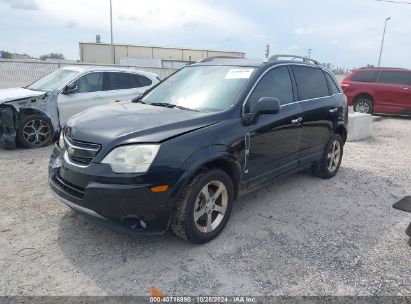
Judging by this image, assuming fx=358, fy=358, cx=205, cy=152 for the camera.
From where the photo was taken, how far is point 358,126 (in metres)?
9.09

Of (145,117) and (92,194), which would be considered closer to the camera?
(92,194)

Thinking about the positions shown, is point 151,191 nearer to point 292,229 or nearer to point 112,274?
point 112,274

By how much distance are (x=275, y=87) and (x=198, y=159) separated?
1703 mm

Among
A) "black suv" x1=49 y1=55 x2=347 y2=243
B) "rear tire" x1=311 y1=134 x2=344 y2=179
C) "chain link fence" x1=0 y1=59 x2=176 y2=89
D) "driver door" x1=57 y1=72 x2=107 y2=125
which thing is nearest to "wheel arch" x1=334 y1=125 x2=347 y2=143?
"rear tire" x1=311 y1=134 x2=344 y2=179

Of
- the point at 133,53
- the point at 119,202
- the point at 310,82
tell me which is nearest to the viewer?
the point at 119,202

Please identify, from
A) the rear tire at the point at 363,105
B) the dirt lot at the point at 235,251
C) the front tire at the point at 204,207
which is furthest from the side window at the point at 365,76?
the front tire at the point at 204,207

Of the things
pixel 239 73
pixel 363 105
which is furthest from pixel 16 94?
pixel 363 105

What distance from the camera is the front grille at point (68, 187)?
10.2 ft

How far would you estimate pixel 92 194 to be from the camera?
2.98m

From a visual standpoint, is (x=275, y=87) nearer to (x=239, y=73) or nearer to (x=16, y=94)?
(x=239, y=73)

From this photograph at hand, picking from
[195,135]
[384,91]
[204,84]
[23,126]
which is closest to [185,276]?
[195,135]

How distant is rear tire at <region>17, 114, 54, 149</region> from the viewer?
6941mm

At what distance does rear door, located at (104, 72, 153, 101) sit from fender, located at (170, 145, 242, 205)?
17.0 feet

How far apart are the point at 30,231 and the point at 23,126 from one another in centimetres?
392
